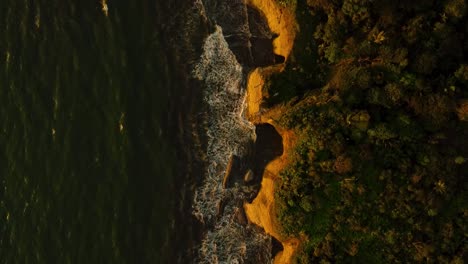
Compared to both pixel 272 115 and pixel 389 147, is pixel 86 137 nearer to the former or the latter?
pixel 272 115

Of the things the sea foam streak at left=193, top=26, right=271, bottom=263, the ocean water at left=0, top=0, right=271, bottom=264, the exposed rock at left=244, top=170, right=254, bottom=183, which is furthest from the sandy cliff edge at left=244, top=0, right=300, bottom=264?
the ocean water at left=0, top=0, right=271, bottom=264

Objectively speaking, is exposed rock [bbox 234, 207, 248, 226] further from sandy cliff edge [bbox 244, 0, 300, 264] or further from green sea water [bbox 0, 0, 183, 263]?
green sea water [bbox 0, 0, 183, 263]

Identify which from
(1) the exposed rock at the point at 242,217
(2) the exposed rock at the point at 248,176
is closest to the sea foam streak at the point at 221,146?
(1) the exposed rock at the point at 242,217

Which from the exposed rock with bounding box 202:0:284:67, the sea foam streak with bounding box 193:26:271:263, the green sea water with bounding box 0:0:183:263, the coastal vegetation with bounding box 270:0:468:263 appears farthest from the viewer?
the green sea water with bounding box 0:0:183:263

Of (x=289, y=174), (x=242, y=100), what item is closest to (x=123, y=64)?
(x=242, y=100)

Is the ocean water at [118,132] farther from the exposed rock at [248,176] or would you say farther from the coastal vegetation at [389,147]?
the coastal vegetation at [389,147]

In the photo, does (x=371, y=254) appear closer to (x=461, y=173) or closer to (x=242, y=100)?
(x=461, y=173)
